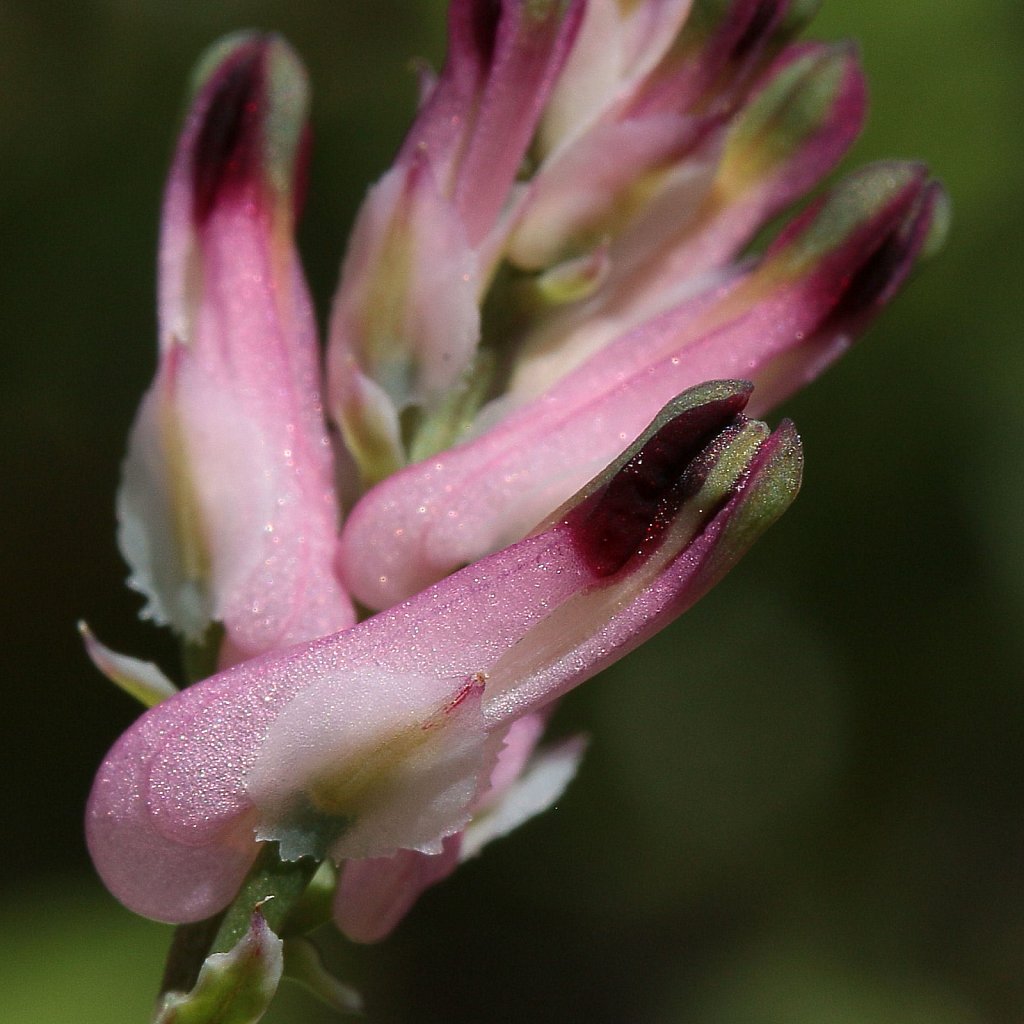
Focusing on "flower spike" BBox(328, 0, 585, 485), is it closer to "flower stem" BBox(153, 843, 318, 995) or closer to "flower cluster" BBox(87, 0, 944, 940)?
"flower cluster" BBox(87, 0, 944, 940)

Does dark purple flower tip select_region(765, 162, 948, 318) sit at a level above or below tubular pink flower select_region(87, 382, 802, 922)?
above

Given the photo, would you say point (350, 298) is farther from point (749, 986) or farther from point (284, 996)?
point (749, 986)

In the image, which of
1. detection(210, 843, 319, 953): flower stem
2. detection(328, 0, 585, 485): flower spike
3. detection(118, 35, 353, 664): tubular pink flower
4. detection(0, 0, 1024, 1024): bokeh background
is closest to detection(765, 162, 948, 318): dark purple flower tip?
detection(328, 0, 585, 485): flower spike

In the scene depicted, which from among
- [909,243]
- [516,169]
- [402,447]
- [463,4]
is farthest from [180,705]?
[909,243]

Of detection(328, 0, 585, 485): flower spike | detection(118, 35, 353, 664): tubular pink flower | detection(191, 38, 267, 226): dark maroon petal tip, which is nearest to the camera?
detection(118, 35, 353, 664): tubular pink flower

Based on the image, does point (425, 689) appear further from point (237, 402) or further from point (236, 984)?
point (237, 402)

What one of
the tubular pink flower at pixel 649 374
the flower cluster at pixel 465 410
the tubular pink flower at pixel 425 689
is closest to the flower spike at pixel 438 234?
the flower cluster at pixel 465 410
